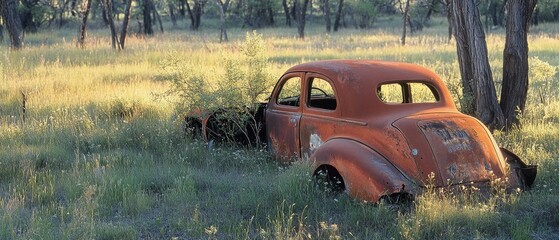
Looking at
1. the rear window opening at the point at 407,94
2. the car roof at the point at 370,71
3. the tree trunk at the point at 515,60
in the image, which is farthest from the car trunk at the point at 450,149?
the tree trunk at the point at 515,60

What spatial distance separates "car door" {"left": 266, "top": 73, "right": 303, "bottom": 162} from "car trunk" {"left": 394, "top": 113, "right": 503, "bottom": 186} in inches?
62.4

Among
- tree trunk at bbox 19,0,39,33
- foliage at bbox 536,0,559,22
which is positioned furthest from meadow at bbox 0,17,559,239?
foliage at bbox 536,0,559,22

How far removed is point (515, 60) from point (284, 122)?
13.2 ft

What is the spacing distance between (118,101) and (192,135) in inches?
106

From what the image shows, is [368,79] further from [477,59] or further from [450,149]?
[477,59]

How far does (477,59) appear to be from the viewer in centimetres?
841

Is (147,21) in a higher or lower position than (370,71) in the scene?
lower

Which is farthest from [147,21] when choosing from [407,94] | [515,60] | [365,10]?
[407,94]

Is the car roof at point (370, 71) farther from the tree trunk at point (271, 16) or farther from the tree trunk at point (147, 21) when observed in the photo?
the tree trunk at point (271, 16)

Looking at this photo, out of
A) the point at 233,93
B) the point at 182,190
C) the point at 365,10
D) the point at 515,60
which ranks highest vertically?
the point at 515,60

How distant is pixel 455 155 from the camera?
5.33 meters

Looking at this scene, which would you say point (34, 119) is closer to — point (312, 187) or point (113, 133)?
point (113, 133)

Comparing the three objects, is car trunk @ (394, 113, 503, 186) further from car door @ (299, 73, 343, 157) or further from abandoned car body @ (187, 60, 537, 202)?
car door @ (299, 73, 343, 157)

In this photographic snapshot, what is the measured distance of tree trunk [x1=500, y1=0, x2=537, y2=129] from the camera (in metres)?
8.71
